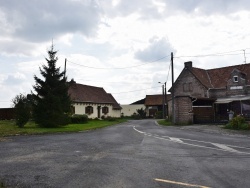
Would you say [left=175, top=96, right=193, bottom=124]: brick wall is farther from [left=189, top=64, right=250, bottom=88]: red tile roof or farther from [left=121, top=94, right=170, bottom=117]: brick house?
[left=121, top=94, right=170, bottom=117]: brick house

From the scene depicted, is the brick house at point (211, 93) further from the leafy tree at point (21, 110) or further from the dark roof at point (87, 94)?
the leafy tree at point (21, 110)

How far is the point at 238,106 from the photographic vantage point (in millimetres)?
39125

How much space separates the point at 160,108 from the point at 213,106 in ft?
117

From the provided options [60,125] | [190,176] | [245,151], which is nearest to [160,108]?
[60,125]

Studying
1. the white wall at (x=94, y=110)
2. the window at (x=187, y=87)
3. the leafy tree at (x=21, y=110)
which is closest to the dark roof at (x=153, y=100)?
the white wall at (x=94, y=110)

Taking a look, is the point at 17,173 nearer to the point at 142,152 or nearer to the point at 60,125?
the point at 142,152

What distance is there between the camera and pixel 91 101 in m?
48.5

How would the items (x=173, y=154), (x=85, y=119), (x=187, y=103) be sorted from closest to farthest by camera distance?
(x=173, y=154) < (x=187, y=103) < (x=85, y=119)

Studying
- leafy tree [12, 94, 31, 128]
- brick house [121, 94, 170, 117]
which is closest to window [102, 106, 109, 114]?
brick house [121, 94, 170, 117]

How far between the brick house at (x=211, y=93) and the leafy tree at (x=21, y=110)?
54.7 ft

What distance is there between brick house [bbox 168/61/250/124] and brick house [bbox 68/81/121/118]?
13.2 metres

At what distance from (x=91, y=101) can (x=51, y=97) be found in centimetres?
2079

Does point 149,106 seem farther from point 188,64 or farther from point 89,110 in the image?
point 89,110

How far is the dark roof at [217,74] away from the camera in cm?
4424
